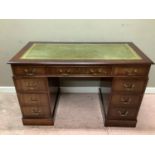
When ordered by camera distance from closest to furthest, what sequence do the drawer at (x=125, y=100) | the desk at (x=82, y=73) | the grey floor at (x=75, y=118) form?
the desk at (x=82, y=73), the drawer at (x=125, y=100), the grey floor at (x=75, y=118)

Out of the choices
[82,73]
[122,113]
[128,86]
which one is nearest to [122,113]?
[122,113]

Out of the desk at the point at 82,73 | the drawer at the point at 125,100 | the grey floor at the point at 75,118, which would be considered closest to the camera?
the desk at the point at 82,73

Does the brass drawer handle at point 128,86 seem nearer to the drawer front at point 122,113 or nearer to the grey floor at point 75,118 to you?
the drawer front at point 122,113

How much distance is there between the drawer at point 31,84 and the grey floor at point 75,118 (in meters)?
0.47

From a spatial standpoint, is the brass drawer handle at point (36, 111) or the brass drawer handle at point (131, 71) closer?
the brass drawer handle at point (131, 71)

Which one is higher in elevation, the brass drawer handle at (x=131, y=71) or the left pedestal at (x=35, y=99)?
the brass drawer handle at (x=131, y=71)

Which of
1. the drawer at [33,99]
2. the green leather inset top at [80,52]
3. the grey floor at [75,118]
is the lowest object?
the grey floor at [75,118]

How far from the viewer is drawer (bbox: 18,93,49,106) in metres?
1.48

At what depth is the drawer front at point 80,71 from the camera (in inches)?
53.3

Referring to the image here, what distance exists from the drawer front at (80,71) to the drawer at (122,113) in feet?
1.36

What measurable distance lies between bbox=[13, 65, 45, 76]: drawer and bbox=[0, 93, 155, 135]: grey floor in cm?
62

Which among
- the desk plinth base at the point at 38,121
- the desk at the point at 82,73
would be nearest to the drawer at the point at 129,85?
the desk at the point at 82,73
